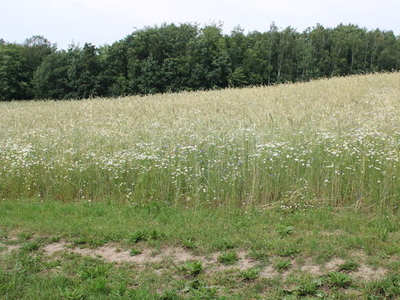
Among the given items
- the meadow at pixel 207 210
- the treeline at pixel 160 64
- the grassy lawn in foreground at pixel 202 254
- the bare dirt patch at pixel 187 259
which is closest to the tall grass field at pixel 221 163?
the meadow at pixel 207 210

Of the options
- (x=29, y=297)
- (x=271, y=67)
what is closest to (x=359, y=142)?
(x=29, y=297)

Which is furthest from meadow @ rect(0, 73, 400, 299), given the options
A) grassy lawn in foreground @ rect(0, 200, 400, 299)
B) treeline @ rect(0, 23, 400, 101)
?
treeline @ rect(0, 23, 400, 101)

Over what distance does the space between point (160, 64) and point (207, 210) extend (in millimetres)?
45476

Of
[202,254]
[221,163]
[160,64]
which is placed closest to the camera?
[202,254]

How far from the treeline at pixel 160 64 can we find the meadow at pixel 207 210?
3244cm

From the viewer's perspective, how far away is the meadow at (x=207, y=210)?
4.09m

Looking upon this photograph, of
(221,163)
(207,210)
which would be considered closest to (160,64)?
(221,163)

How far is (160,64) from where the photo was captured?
49.8 metres

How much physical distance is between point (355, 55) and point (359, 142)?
2583 inches

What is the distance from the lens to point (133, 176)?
761 centimetres

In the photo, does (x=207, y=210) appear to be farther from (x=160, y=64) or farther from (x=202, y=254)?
(x=160, y=64)

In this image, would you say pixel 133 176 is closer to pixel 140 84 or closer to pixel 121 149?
pixel 121 149

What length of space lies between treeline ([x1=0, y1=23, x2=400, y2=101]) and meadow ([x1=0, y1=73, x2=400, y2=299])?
32.4 meters

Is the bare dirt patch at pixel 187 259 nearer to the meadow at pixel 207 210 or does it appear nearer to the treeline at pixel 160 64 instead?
the meadow at pixel 207 210
